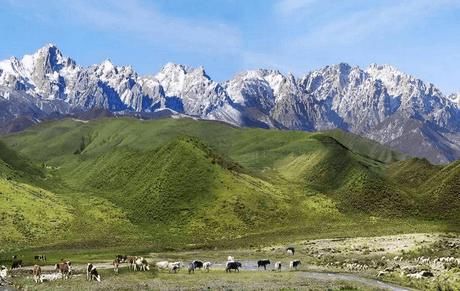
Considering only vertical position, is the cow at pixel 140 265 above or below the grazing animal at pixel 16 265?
below

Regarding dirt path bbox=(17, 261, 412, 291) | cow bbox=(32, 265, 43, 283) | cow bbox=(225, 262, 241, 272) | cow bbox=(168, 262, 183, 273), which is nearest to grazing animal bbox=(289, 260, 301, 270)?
dirt path bbox=(17, 261, 412, 291)

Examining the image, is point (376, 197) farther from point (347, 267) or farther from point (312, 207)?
point (347, 267)

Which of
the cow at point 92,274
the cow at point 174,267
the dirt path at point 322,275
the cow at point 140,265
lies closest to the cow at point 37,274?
the cow at point 92,274

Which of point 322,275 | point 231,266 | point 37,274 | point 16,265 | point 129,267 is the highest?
point 16,265

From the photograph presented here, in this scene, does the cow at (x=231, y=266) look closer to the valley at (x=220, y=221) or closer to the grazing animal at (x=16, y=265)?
the valley at (x=220, y=221)

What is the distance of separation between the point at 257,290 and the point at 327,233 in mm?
86395

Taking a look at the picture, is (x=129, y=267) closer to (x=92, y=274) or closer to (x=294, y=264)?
(x=92, y=274)

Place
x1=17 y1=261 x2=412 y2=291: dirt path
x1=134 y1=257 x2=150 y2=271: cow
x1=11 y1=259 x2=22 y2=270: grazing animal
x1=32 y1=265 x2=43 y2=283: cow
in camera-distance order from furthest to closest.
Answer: x1=11 y1=259 x2=22 y2=270: grazing animal < x1=134 y1=257 x2=150 y2=271: cow < x1=32 y1=265 x2=43 y2=283: cow < x1=17 y1=261 x2=412 y2=291: dirt path

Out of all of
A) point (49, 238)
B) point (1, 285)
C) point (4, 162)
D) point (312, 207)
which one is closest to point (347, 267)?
point (1, 285)

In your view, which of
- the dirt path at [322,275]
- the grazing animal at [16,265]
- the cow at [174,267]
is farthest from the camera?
the grazing animal at [16,265]

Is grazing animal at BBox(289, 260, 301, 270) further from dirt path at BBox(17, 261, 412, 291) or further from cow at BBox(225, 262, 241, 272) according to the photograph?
cow at BBox(225, 262, 241, 272)

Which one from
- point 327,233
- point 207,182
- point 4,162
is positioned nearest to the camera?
point 327,233

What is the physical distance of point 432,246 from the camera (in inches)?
4683

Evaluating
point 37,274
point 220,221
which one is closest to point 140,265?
point 37,274
